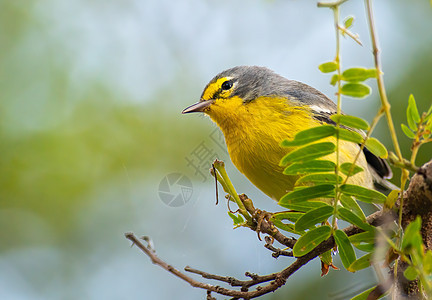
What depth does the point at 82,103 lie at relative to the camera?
263 inches

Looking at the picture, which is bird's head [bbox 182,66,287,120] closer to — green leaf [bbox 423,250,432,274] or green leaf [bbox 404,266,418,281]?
green leaf [bbox 404,266,418,281]

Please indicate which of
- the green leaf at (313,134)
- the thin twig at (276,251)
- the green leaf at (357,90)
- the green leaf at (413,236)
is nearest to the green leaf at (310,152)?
the green leaf at (313,134)

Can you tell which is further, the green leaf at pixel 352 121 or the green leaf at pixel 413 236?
the green leaf at pixel 352 121

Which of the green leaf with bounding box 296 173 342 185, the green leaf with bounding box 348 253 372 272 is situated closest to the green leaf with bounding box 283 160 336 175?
the green leaf with bounding box 296 173 342 185

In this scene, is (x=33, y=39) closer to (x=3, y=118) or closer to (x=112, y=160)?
→ (x=3, y=118)

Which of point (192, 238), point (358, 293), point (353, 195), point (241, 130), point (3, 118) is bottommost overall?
point (358, 293)

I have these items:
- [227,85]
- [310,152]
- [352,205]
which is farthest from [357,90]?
[227,85]

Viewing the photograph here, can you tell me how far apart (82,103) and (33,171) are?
112 centimetres

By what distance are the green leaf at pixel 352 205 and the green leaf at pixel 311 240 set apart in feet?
0.42

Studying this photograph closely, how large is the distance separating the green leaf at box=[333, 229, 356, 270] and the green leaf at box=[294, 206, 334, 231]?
90mm

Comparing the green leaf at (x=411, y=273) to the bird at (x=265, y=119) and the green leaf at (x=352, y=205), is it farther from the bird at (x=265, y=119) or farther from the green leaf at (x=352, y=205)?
the bird at (x=265, y=119)

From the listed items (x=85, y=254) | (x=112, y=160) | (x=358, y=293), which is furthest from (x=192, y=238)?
(x=358, y=293)

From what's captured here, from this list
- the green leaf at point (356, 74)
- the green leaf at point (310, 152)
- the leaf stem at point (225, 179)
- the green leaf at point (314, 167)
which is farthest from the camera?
the leaf stem at point (225, 179)

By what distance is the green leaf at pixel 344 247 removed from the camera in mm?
2250
